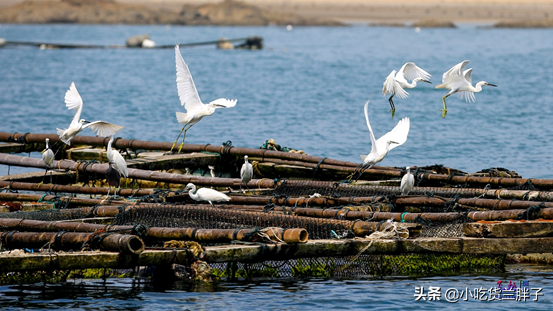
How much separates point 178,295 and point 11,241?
2.25 meters

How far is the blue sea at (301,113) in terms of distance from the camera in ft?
33.8

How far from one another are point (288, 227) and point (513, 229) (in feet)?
9.80

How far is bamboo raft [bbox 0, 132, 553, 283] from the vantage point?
10289mm

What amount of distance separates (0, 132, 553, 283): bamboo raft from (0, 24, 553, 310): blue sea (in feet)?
1.10

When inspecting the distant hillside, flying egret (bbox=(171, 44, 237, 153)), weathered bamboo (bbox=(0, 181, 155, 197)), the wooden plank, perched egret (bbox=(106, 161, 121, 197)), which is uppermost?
the distant hillside

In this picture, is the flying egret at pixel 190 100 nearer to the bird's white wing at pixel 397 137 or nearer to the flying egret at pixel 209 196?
the flying egret at pixel 209 196

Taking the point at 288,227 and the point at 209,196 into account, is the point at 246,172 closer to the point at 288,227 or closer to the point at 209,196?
the point at 209,196

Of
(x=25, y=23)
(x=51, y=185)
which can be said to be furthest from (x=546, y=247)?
(x=25, y=23)

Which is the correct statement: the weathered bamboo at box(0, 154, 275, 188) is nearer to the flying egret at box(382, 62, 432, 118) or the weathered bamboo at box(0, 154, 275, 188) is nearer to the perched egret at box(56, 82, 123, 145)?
the perched egret at box(56, 82, 123, 145)

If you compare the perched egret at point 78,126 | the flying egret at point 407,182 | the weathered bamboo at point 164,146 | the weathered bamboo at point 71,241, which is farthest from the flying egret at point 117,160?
the flying egret at point 407,182

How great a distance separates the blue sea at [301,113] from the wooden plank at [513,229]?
0.58 metres

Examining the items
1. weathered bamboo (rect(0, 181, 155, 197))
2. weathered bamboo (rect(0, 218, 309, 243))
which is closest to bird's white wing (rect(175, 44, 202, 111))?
weathered bamboo (rect(0, 181, 155, 197))

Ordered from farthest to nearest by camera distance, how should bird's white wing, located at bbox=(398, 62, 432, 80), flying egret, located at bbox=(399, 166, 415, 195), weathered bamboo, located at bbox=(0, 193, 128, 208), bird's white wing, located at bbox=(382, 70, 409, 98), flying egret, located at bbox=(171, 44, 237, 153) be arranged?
bird's white wing, located at bbox=(398, 62, 432, 80), bird's white wing, located at bbox=(382, 70, 409, 98), flying egret, located at bbox=(171, 44, 237, 153), weathered bamboo, located at bbox=(0, 193, 128, 208), flying egret, located at bbox=(399, 166, 415, 195)

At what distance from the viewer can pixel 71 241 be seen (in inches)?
407
